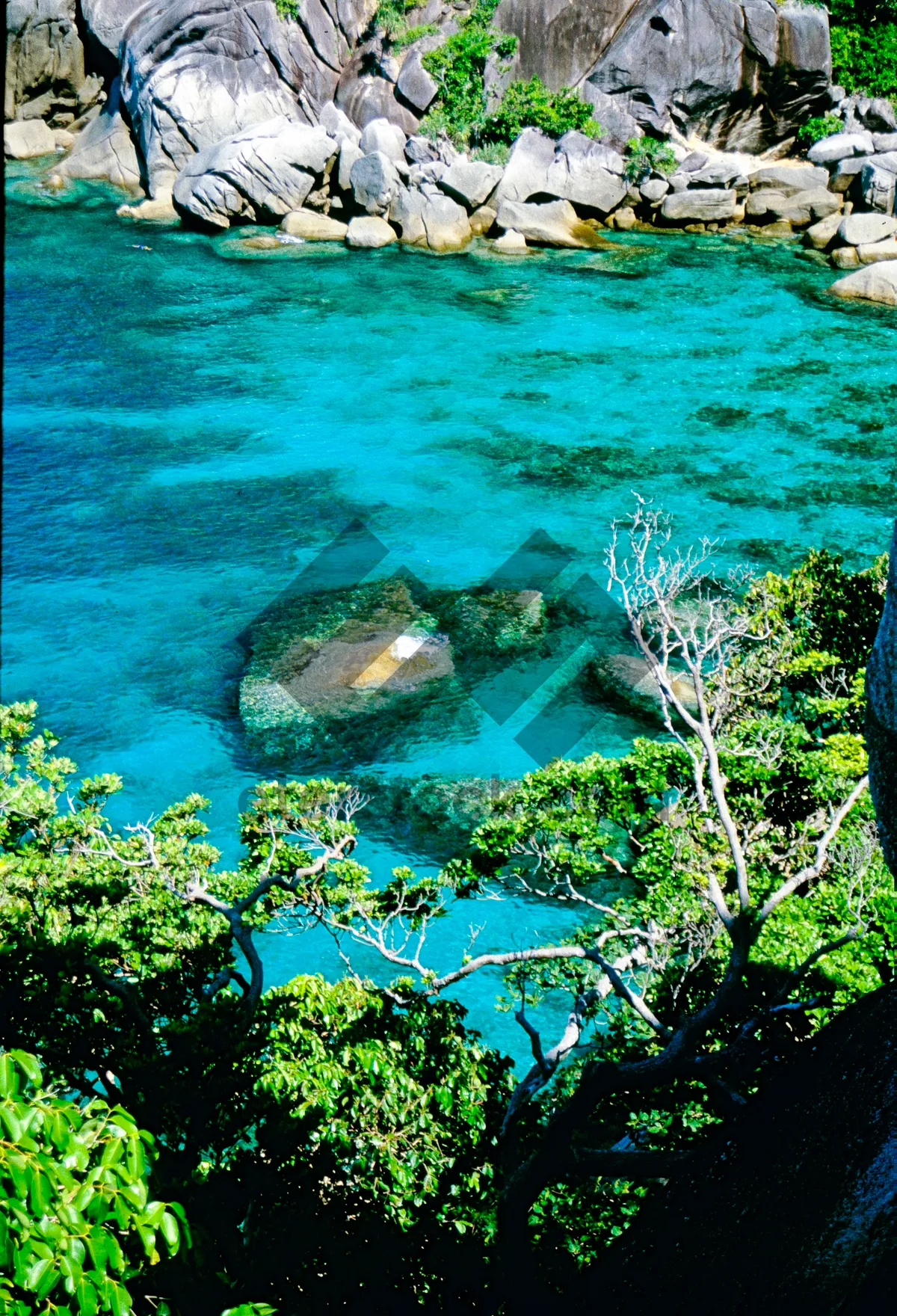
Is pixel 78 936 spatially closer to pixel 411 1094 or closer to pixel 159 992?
pixel 159 992

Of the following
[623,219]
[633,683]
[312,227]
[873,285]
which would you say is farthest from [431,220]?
[633,683]

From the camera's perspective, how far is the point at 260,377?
2462 centimetres

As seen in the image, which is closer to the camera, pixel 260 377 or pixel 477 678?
pixel 477 678

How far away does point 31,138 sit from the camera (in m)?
33.7

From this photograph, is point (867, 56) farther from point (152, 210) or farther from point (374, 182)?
point (152, 210)

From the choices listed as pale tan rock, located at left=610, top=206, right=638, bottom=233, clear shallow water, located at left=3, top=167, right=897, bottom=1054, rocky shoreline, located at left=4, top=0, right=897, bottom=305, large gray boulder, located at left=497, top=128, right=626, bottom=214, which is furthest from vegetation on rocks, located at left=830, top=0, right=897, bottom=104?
large gray boulder, located at left=497, top=128, right=626, bottom=214

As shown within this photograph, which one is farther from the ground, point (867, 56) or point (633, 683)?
point (867, 56)

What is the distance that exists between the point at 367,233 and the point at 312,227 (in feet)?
5.29

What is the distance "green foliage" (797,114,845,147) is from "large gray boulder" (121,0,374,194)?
12802 mm

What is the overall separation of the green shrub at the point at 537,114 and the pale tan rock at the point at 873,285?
341 inches

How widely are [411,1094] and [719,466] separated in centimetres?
1656

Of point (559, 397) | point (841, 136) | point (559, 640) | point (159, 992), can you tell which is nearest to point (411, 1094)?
point (159, 992)

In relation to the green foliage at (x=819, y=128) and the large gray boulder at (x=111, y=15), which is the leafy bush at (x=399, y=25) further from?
the green foliage at (x=819, y=128)

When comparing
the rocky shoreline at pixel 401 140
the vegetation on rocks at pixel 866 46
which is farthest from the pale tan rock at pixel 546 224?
the vegetation on rocks at pixel 866 46
